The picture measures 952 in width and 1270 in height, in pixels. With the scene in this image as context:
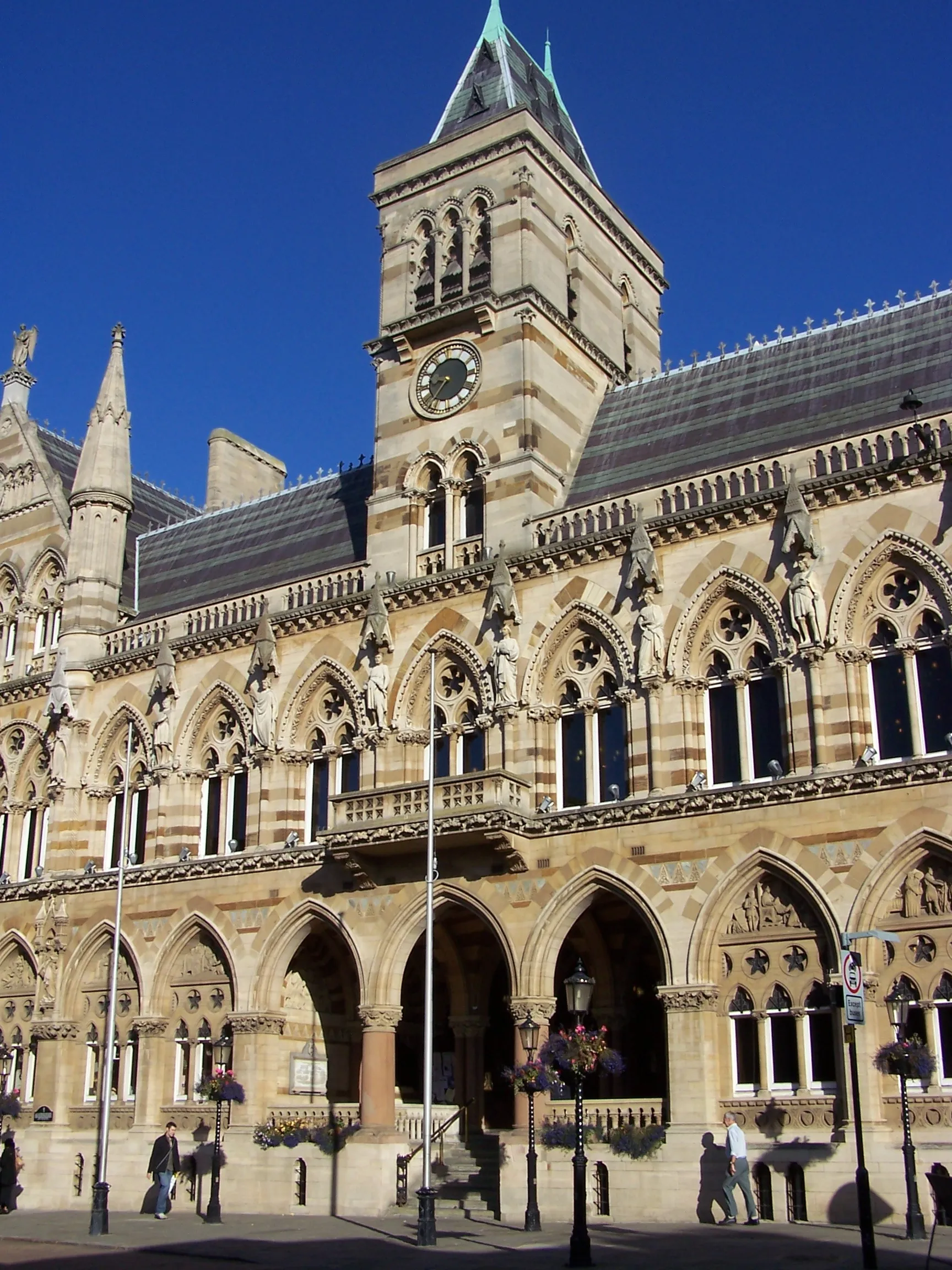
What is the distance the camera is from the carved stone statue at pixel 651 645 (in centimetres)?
3139

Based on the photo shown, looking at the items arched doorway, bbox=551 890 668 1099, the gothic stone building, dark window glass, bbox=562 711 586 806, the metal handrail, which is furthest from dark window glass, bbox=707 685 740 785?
the metal handrail

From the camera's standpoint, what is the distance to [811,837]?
28.4 meters

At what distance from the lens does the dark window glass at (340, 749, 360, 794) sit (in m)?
36.3

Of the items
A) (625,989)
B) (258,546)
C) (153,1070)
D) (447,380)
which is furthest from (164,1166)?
(447,380)

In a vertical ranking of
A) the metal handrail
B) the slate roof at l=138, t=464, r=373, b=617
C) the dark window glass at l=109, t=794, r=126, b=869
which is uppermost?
the slate roof at l=138, t=464, r=373, b=617

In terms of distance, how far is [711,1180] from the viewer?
27.4 m

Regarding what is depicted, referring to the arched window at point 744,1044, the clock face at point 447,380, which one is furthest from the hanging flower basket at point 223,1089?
the clock face at point 447,380

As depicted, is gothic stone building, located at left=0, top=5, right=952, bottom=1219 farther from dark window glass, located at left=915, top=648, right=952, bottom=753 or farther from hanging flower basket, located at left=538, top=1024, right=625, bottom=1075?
hanging flower basket, located at left=538, top=1024, right=625, bottom=1075

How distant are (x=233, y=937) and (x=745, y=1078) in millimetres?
13335

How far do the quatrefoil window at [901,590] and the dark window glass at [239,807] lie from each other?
1690 centimetres

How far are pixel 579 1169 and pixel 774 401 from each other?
19026 mm

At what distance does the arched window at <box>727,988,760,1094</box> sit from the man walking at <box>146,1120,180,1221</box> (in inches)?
484

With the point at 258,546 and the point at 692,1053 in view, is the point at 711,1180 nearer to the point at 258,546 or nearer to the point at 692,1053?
the point at 692,1053

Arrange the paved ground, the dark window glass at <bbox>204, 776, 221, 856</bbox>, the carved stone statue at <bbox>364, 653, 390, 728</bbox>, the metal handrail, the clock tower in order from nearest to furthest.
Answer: the paved ground
the metal handrail
the carved stone statue at <bbox>364, 653, 390, 728</bbox>
the clock tower
the dark window glass at <bbox>204, 776, 221, 856</bbox>
